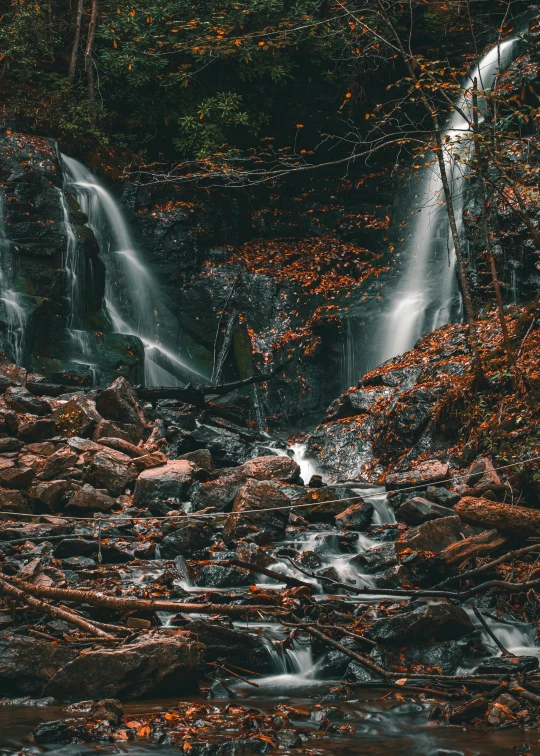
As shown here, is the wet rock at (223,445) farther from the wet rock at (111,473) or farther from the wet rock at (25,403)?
the wet rock at (111,473)

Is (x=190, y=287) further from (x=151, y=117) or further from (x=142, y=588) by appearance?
(x=142, y=588)

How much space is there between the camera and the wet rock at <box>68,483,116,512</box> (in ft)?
25.8

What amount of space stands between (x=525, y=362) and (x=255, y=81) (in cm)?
1208

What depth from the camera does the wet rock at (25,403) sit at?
1018 centimetres

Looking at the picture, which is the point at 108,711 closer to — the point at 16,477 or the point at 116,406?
the point at 16,477

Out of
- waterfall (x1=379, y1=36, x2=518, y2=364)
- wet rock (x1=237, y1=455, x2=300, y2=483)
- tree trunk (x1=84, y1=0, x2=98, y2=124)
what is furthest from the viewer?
tree trunk (x1=84, y1=0, x2=98, y2=124)

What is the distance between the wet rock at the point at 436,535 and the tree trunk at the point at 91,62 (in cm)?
1438

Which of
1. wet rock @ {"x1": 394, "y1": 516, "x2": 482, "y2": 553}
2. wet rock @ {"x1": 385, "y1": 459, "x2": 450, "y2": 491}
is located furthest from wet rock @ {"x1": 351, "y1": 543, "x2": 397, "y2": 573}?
wet rock @ {"x1": 385, "y1": 459, "x2": 450, "y2": 491}

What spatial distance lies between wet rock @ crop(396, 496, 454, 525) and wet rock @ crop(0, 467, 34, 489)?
4074 mm

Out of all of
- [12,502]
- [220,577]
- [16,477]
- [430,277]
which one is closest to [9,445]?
[16,477]

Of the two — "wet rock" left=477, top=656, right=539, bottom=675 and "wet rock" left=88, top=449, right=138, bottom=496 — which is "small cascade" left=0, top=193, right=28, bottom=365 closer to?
"wet rock" left=88, top=449, right=138, bottom=496

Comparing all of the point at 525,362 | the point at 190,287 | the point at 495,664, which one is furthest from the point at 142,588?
the point at 190,287

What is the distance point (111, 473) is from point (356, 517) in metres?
2.94

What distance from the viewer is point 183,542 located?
700cm
